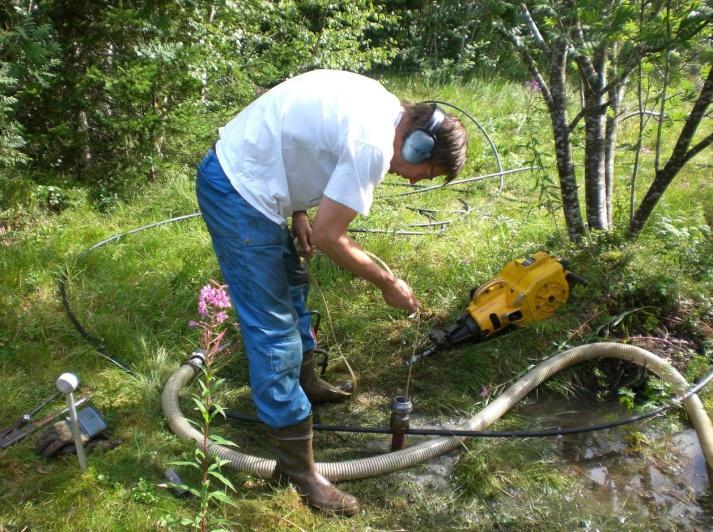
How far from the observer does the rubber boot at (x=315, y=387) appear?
9.06 ft

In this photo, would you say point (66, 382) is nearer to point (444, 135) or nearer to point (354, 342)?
point (444, 135)

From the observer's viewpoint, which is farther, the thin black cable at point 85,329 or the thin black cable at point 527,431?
the thin black cable at point 85,329

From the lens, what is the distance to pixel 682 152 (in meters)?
3.07

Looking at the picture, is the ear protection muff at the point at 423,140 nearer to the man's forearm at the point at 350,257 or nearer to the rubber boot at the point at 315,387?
the man's forearm at the point at 350,257

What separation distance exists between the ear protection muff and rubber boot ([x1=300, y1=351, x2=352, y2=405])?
1.12 m

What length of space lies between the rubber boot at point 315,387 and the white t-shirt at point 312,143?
34.2 inches

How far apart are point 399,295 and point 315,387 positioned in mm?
806

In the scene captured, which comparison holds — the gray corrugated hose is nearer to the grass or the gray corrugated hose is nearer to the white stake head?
the grass

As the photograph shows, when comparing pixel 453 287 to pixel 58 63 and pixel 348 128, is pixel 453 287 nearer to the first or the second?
pixel 348 128

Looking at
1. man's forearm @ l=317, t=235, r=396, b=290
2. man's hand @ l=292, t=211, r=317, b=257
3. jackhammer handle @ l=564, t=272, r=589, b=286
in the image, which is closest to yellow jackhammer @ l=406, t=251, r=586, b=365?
jackhammer handle @ l=564, t=272, r=589, b=286

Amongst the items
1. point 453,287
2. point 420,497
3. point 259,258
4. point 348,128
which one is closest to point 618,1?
point 453,287

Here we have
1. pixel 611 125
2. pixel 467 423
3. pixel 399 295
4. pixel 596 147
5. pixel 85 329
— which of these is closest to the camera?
pixel 399 295

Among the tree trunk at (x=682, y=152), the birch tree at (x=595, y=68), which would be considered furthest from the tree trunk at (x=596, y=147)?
the tree trunk at (x=682, y=152)

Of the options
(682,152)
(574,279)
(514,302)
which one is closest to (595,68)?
(682,152)
